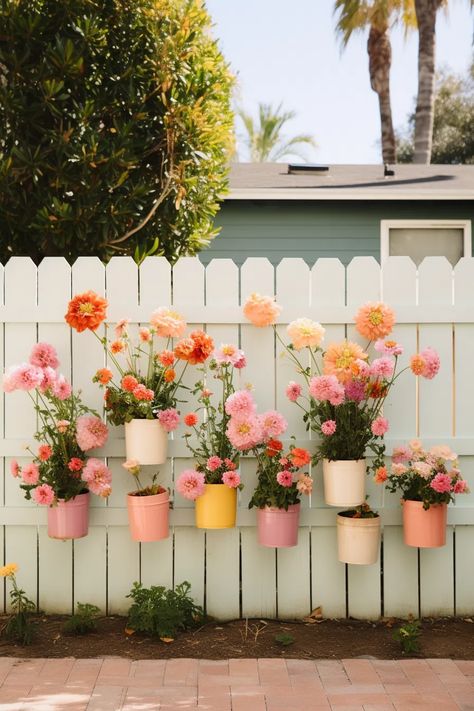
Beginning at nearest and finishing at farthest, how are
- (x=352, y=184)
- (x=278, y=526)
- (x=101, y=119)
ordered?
(x=278, y=526)
(x=101, y=119)
(x=352, y=184)

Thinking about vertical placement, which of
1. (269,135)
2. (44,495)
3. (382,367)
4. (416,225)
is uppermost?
(269,135)

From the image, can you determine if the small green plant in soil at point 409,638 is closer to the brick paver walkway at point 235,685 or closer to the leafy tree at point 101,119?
the brick paver walkway at point 235,685

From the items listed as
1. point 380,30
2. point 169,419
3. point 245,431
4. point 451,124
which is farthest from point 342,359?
point 451,124

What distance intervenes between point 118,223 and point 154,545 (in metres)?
1.62

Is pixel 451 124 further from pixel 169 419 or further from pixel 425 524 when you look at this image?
pixel 169 419

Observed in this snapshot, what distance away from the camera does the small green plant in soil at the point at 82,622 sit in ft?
11.8

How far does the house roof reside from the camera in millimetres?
8516

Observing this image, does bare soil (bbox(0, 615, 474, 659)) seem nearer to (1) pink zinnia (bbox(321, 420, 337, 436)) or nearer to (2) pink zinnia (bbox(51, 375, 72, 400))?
(1) pink zinnia (bbox(321, 420, 337, 436))

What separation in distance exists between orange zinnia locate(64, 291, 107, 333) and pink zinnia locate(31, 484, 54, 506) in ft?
2.43

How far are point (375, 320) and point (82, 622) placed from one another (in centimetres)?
191

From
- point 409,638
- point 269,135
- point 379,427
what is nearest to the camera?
point 409,638

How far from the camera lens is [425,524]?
3627 millimetres

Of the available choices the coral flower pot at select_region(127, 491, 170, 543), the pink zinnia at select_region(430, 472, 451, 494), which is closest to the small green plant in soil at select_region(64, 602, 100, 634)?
the coral flower pot at select_region(127, 491, 170, 543)

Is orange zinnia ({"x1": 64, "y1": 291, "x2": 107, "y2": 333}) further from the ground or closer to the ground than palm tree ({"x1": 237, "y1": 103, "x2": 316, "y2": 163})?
closer to the ground
